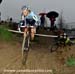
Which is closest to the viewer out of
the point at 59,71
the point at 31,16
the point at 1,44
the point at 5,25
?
the point at 59,71

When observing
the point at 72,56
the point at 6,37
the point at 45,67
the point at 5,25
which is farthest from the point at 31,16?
the point at 5,25

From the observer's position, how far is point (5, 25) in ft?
93.1

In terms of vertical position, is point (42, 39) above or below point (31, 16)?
below

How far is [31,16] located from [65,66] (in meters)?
2.34

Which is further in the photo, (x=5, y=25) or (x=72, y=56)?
(x=5, y=25)

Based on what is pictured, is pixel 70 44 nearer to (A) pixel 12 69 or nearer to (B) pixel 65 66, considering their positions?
(B) pixel 65 66

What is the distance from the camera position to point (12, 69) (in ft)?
57.7

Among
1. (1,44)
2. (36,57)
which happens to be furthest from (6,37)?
(36,57)

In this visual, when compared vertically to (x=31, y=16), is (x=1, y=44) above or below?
below

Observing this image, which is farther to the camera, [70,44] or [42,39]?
[42,39]

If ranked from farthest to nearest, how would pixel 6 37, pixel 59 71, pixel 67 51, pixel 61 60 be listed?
1. pixel 6 37
2. pixel 67 51
3. pixel 61 60
4. pixel 59 71

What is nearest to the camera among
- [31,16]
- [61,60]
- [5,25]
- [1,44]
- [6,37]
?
[31,16]

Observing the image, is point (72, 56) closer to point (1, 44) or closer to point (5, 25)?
point (1, 44)

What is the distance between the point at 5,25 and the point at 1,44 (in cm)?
413
